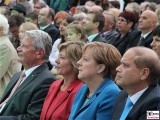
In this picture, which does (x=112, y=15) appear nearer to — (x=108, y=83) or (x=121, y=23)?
(x=121, y=23)

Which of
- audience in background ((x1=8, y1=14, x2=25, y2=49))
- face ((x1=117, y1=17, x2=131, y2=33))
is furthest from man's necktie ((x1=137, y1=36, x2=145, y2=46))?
audience in background ((x1=8, y1=14, x2=25, y2=49))

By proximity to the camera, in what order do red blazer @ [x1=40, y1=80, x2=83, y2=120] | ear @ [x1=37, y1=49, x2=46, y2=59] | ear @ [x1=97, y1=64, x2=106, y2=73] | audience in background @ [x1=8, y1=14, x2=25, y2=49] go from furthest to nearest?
audience in background @ [x1=8, y1=14, x2=25, y2=49] < ear @ [x1=37, y1=49, x2=46, y2=59] < red blazer @ [x1=40, y1=80, x2=83, y2=120] < ear @ [x1=97, y1=64, x2=106, y2=73]

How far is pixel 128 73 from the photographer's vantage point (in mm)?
4570

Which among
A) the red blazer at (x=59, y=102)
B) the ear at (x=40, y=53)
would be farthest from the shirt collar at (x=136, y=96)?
the ear at (x=40, y=53)

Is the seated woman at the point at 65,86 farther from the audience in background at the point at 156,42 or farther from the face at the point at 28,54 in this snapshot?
the audience in background at the point at 156,42

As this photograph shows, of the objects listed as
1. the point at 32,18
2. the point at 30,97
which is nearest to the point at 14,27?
the point at 32,18

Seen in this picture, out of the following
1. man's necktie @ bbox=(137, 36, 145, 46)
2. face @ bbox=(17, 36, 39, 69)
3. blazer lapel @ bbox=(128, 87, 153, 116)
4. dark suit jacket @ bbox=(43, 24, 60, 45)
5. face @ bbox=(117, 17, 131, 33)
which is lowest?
dark suit jacket @ bbox=(43, 24, 60, 45)

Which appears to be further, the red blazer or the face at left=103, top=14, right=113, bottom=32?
the face at left=103, top=14, right=113, bottom=32

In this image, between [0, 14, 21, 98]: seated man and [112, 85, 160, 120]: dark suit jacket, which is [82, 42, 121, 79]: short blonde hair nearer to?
[112, 85, 160, 120]: dark suit jacket

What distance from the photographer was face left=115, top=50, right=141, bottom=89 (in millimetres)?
4535

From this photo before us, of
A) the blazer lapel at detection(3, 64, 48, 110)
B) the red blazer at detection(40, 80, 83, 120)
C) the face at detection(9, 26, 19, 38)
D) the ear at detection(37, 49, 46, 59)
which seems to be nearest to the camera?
the red blazer at detection(40, 80, 83, 120)

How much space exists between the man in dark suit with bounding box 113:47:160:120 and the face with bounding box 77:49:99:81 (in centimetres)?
39

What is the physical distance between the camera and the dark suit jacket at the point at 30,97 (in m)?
5.54

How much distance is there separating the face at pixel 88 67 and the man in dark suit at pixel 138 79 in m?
0.39
